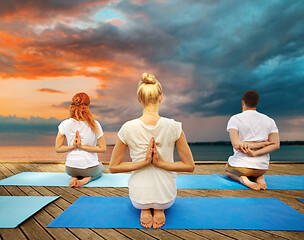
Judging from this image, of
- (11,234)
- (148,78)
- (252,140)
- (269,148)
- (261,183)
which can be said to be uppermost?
(148,78)

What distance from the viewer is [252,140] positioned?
8.65 feet

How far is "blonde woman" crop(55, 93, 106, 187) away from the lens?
2754 millimetres

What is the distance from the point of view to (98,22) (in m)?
9.23

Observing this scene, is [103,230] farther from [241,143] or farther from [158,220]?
[241,143]

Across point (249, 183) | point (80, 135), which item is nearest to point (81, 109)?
point (80, 135)

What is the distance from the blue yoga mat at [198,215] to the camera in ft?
4.97

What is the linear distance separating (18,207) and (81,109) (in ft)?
4.55

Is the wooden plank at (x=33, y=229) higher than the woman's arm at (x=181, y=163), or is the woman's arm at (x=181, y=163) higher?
the woman's arm at (x=181, y=163)

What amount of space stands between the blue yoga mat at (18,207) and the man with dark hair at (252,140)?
8.17ft

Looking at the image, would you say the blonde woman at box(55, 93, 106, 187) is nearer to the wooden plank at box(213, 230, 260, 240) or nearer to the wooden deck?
the wooden deck

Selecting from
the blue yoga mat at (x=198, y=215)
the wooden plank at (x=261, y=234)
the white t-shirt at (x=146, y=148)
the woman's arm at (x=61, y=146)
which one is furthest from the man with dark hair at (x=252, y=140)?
the woman's arm at (x=61, y=146)

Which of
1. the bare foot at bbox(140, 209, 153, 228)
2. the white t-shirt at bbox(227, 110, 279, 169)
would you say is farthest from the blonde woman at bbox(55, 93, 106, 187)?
the white t-shirt at bbox(227, 110, 279, 169)

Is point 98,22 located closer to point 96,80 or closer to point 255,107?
point 96,80

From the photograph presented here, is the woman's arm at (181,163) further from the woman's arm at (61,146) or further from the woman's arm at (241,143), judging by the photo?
the woman's arm at (61,146)
